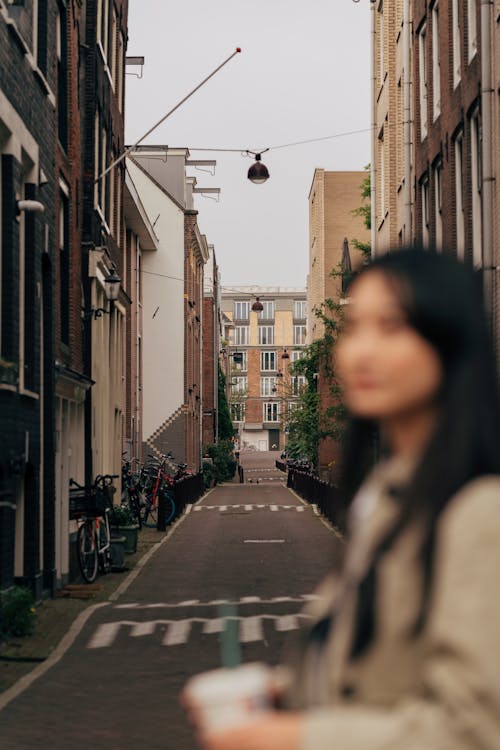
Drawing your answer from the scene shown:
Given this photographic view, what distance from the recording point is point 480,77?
2105 centimetres

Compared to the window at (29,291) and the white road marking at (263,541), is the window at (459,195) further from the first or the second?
the window at (29,291)

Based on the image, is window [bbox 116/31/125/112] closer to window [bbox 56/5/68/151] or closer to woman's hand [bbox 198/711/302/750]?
window [bbox 56/5/68/151]

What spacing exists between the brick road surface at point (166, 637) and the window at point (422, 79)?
886 centimetres

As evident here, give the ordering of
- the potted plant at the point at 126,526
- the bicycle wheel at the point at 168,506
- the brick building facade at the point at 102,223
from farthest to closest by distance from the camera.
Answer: the bicycle wheel at the point at 168,506 < the brick building facade at the point at 102,223 < the potted plant at the point at 126,526

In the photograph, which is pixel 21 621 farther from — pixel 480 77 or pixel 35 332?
pixel 480 77

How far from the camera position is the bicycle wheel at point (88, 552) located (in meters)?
20.7

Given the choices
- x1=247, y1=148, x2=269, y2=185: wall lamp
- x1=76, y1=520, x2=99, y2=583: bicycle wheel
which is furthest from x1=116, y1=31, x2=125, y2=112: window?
x1=76, y1=520, x2=99, y2=583: bicycle wheel

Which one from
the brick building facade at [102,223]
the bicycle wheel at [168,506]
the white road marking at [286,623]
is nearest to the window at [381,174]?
the brick building facade at [102,223]

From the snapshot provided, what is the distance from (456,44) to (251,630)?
43.0 ft

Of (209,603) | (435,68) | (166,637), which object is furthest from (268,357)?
(166,637)

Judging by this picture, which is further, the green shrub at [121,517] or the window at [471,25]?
the green shrub at [121,517]

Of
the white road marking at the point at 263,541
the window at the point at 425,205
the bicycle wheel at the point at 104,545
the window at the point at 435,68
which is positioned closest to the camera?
the bicycle wheel at the point at 104,545

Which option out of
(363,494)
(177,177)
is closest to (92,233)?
(363,494)

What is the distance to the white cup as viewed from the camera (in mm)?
1892
